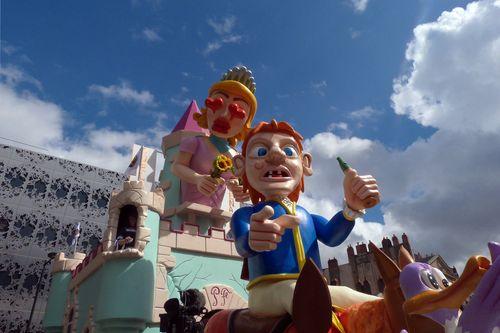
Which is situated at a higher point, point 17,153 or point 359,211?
point 17,153

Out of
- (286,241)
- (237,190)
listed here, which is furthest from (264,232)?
(237,190)

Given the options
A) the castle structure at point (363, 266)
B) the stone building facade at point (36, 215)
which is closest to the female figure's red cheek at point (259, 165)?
the stone building facade at point (36, 215)

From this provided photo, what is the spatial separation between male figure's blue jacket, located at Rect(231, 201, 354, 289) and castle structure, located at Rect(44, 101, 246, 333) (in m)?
3.04

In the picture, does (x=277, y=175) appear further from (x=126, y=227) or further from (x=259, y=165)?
(x=126, y=227)

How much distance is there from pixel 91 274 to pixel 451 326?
6156 millimetres

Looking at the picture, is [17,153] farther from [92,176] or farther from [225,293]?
[225,293]

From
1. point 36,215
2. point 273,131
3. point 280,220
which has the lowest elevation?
point 280,220

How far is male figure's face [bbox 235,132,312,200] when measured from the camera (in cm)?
350

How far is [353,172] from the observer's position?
3152 mm

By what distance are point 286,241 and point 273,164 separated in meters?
0.74

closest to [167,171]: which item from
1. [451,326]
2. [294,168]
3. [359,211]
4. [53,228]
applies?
[294,168]

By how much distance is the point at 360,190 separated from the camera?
10.1ft

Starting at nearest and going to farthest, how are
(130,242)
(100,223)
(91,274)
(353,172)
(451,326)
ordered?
(451,326) < (353,172) < (130,242) < (91,274) < (100,223)

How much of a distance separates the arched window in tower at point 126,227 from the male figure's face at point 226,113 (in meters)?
1.97
